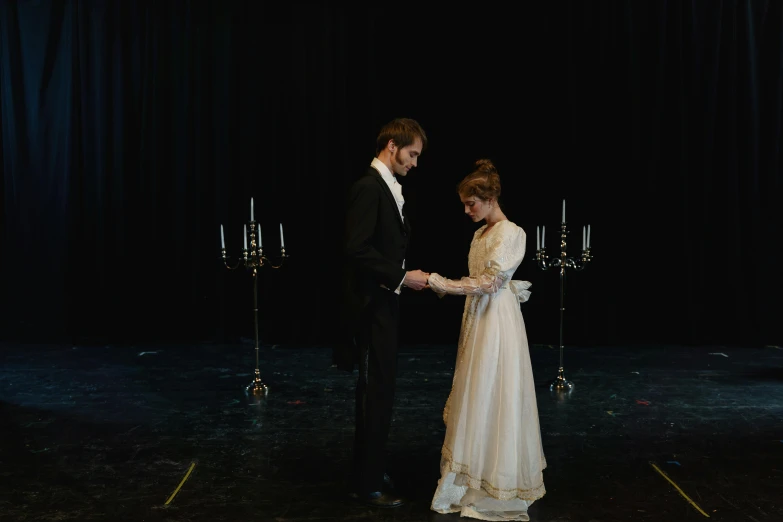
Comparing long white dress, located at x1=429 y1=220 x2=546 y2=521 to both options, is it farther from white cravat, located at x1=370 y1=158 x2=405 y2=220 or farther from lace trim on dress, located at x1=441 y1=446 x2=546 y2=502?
white cravat, located at x1=370 y1=158 x2=405 y2=220

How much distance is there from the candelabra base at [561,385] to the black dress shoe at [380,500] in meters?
2.27

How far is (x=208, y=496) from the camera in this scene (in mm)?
3248

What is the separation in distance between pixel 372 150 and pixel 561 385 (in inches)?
112

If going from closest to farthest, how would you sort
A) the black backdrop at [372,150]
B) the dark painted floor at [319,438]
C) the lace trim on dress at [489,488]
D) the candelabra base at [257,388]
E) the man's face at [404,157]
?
the lace trim on dress at [489,488] < the man's face at [404,157] < the dark painted floor at [319,438] < the candelabra base at [257,388] < the black backdrop at [372,150]

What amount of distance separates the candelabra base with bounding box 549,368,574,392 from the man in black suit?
2318 mm

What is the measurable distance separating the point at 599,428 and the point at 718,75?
13.4ft

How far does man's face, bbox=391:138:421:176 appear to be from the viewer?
10.0ft

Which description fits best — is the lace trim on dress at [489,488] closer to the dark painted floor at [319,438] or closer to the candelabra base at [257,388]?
the dark painted floor at [319,438]

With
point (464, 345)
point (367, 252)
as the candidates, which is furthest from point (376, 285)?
point (464, 345)

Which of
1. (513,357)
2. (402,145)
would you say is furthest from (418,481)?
(402,145)

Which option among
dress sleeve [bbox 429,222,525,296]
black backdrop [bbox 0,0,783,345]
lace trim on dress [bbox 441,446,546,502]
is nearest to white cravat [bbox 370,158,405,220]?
dress sleeve [bbox 429,222,525,296]

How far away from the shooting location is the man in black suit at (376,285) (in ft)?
9.75

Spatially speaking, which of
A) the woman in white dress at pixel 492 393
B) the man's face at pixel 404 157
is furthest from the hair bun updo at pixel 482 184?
the man's face at pixel 404 157

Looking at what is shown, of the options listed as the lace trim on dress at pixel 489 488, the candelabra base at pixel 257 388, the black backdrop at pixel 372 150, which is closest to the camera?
the lace trim on dress at pixel 489 488
